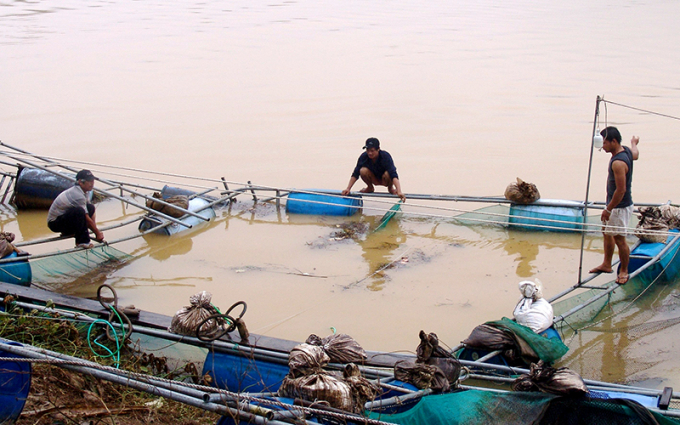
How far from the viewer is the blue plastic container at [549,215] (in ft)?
23.1

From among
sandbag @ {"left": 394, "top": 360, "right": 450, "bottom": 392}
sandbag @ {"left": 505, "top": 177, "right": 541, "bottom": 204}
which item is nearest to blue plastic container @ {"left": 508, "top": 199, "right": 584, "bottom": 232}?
sandbag @ {"left": 505, "top": 177, "right": 541, "bottom": 204}

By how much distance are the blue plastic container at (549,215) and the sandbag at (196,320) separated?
12.5ft

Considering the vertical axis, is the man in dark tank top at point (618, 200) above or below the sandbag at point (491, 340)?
above

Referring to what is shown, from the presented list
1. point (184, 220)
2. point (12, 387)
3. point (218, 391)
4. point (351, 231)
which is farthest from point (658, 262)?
point (184, 220)

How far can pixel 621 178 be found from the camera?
5.23m

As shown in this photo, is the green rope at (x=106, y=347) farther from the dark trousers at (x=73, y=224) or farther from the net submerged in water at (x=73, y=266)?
the dark trousers at (x=73, y=224)

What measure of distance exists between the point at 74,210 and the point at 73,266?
612 mm

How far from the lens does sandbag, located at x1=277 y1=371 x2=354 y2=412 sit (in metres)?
3.28

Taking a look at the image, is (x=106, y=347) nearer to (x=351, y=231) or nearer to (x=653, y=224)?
(x=351, y=231)

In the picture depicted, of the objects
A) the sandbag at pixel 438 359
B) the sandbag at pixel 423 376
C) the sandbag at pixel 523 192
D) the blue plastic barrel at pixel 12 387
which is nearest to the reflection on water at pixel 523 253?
the sandbag at pixel 523 192

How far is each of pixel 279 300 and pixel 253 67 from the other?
41.8ft

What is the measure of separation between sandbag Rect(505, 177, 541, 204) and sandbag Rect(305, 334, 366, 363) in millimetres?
3905

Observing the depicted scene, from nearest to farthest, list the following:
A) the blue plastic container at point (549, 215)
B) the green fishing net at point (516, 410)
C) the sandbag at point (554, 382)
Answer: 1. the green fishing net at point (516, 410)
2. the sandbag at point (554, 382)
3. the blue plastic container at point (549, 215)

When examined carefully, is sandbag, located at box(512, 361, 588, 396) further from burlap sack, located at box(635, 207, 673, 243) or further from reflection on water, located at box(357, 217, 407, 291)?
burlap sack, located at box(635, 207, 673, 243)
